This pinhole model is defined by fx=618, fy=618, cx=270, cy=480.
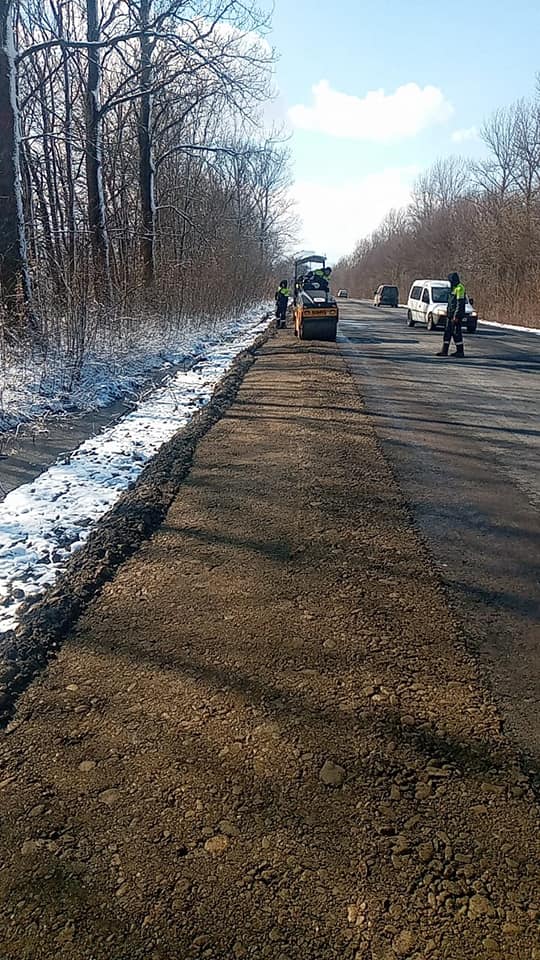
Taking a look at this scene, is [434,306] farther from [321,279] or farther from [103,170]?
[103,170]

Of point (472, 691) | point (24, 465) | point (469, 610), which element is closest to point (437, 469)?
point (469, 610)

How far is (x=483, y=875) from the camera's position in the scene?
76.3 inches

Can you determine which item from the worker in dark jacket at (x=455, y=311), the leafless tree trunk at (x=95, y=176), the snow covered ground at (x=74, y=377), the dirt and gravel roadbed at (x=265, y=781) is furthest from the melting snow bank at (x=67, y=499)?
the worker in dark jacket at (x=455, y=311)

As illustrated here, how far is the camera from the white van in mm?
25641

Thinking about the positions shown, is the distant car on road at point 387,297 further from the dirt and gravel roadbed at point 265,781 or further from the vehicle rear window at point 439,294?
the dirt and gravel roadbed at point 265,781

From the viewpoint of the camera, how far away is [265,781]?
2.29 m

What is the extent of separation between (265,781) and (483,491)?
4.10 metres

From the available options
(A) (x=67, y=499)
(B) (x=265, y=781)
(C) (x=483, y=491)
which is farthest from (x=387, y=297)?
(B) (x=265, y=781)

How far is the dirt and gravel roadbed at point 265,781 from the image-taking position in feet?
5.83

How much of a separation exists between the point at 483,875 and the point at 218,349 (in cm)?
1876

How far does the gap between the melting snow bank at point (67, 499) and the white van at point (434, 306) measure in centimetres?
1877

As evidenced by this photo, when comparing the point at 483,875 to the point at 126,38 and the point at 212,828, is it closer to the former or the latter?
the point at 212,828

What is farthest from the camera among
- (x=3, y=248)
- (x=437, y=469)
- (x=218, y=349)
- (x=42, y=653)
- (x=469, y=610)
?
(x=218, y=349)

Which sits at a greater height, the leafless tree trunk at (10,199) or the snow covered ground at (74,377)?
the leafless tree trunk at (10,199)
